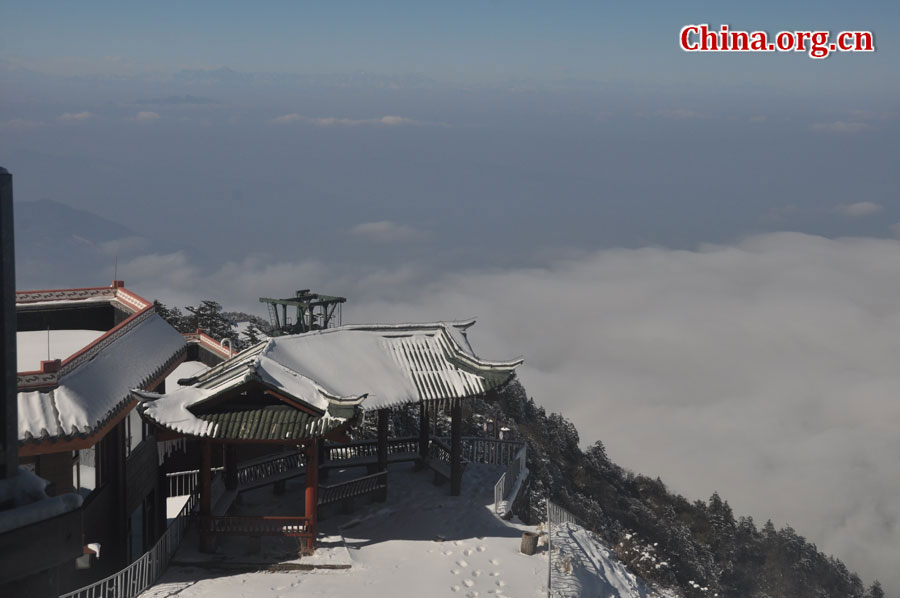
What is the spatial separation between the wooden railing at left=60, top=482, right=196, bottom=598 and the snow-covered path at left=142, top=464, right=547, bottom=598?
0.96 ft

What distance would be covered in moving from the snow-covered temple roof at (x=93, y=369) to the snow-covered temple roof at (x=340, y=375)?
3.78 feet

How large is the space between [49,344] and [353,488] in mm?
9419

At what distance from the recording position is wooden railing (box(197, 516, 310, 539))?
22.0 meters

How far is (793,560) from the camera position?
75.9m

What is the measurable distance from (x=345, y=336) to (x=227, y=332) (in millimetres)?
34596

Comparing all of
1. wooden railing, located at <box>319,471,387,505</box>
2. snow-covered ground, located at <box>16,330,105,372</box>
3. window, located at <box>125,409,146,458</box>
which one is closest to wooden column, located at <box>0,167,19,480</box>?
window, located at <box>125,409,146,458</box>

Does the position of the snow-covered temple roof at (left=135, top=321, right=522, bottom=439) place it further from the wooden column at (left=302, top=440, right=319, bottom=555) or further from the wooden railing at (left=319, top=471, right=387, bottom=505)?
the wooden railing at (left=319, top=471, right=387, bottom=505)

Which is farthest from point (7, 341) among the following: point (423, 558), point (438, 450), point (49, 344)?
point (438, 450)

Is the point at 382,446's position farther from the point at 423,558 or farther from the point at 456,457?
the point at 423,558

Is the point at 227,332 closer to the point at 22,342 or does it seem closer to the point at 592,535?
the point at 22,342

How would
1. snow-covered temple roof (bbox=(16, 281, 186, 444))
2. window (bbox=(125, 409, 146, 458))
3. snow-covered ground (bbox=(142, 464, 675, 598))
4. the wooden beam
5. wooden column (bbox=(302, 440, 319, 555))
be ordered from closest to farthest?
snow-covered temple roof (bbox=(16, 281, 186, 444)) → snow-covered ground (bbox=(142, 464, 675, 598)) → the wooden beam → wooden column (bbox=(302, 440, 319, 555)) → window (bbox=(125, 409, 146, 458))

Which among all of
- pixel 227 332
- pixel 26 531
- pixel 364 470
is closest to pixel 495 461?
pixel 364 470

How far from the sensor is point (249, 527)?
2212cm

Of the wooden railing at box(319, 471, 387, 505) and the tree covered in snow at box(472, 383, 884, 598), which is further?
the tree covered in snow at box(472, 383, 884, 598)
